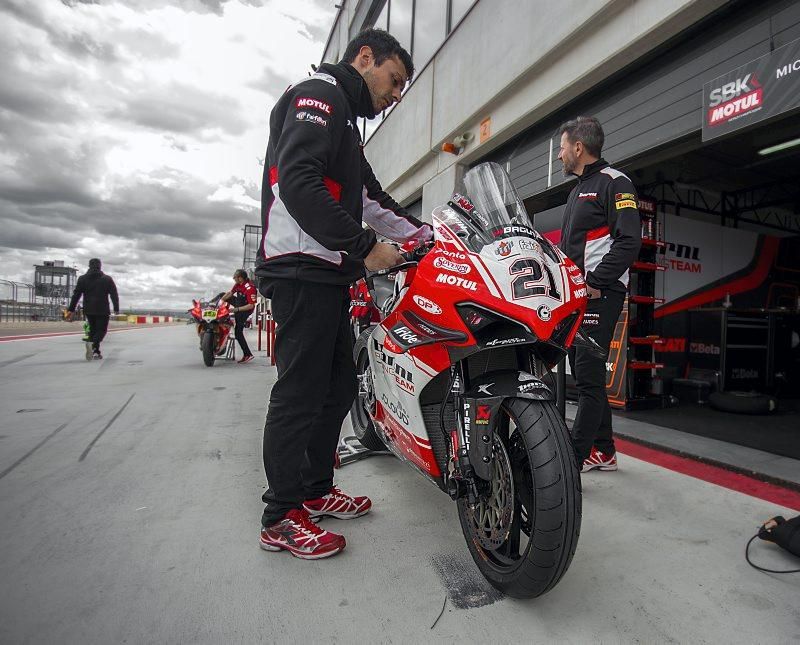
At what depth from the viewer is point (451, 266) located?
1408 mm

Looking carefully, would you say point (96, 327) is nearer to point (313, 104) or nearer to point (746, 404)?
point (313, 104)

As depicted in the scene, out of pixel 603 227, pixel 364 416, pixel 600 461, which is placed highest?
pixel 603 227

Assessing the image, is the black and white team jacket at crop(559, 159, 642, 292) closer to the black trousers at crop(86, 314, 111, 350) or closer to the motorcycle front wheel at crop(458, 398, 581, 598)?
the motorcycle front wheel at crop(458, 398, 581, 598)

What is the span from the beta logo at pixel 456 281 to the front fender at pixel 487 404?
0.30 meters

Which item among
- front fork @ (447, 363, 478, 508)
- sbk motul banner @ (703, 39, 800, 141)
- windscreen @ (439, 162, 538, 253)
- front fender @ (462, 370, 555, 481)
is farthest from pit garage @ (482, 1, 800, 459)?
front fork @ (447, 363, 478, 508)

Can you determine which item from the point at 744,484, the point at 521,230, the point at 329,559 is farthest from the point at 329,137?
the point at 744,484

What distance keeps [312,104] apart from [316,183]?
11.6 inches

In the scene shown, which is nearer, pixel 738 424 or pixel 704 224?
pixel 738 424

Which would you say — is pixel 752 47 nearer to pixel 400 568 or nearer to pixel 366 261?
pixel 366 261

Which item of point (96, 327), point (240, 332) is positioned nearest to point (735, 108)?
point (240, 332)

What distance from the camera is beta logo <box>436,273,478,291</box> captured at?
1328mm

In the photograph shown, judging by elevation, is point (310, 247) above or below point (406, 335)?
above

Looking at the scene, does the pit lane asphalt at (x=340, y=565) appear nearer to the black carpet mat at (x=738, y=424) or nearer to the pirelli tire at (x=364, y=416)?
the pirelli tire at (x=364, y=416)

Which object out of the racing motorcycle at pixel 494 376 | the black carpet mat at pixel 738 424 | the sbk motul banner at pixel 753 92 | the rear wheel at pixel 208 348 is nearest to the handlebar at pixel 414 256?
the racing motorcycle at pixel 494 376
